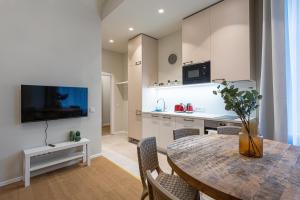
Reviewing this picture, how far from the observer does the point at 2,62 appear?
231 centimetres

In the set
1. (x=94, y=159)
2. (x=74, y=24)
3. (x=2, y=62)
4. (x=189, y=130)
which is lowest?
(x=94, y=159)

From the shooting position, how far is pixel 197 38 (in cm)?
304

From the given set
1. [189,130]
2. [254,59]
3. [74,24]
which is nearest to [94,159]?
[189,130]

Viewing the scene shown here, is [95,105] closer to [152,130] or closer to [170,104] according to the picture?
[152,130]

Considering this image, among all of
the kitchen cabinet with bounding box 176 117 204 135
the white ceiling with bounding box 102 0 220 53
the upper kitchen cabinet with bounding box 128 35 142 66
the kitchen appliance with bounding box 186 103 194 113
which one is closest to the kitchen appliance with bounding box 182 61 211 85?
the kitchen appliance with bounding box 186 103 194 113

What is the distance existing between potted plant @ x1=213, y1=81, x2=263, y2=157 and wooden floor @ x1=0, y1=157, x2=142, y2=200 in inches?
58.4

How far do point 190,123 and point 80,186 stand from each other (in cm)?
201

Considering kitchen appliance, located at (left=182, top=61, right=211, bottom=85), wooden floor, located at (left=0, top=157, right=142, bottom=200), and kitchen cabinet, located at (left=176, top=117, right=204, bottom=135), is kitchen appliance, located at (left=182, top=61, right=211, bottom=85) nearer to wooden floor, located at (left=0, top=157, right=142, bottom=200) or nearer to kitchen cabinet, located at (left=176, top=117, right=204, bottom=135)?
kitchen cabinet, located at (left=176, top=117, right=204, bottom=135)

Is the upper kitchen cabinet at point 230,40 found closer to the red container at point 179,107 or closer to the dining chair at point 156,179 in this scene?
the red container at point 179,107

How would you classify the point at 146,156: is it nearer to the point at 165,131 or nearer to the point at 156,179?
the point at 156,179

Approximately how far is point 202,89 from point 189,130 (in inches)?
64.2

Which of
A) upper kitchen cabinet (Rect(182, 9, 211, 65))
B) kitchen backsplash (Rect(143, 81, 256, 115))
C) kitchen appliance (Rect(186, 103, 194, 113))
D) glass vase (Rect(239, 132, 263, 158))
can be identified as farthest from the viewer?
kitchen appliance (Rect(186, 103, 194, 113))

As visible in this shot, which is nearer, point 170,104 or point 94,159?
point 94,159

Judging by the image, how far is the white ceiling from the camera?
282 centimetres
